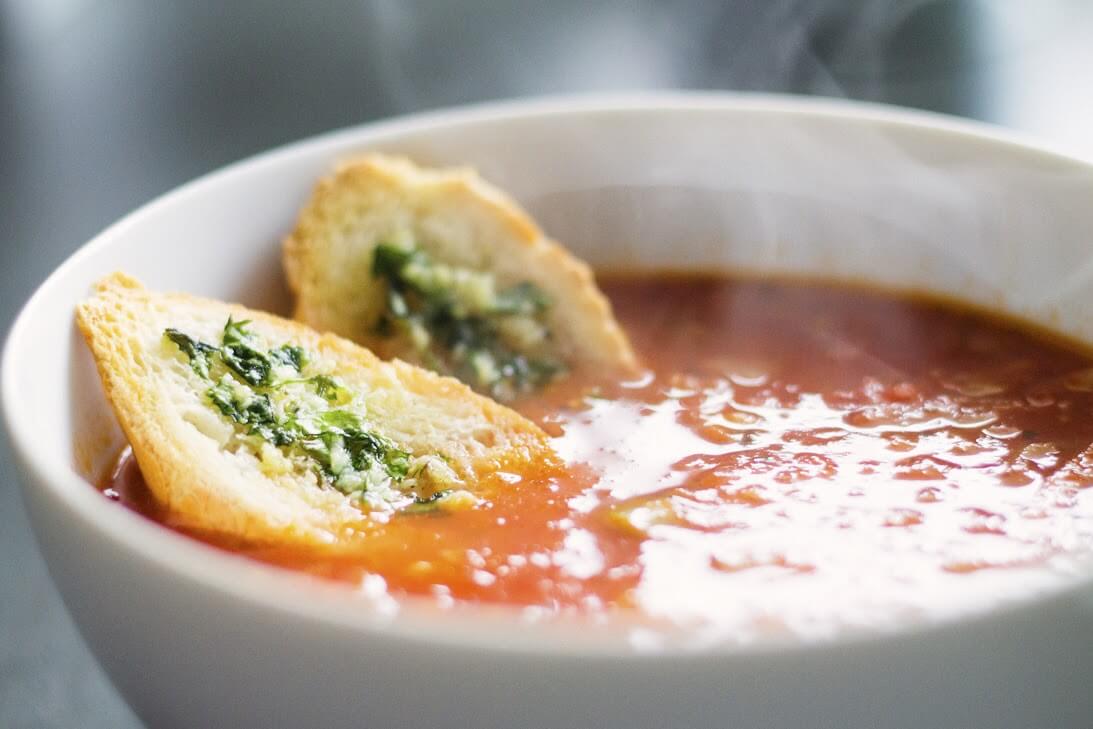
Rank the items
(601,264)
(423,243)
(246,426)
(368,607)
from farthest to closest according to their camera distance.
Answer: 1. (601,264)
2. (423,243)
3. (246,426)
4. (368,607)

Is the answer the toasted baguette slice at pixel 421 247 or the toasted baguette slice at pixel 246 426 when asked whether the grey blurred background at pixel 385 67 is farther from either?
the toasted baguette slice at pixel 246 426

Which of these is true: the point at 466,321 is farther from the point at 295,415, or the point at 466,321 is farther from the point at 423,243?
the point at 295,415

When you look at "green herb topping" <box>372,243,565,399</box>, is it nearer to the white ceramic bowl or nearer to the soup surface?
the soup surface

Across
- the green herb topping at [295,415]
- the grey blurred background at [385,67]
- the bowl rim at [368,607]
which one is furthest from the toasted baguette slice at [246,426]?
the grey blurred background at [385,67]

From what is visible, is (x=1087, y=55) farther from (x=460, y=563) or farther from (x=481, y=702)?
(x=481, y=702)

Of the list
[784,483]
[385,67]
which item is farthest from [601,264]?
[385,67]

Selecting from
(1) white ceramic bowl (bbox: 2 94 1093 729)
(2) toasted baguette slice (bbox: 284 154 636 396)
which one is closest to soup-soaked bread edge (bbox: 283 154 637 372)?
(2) toasted baguette slice (bbox: 284 154 636 396)
